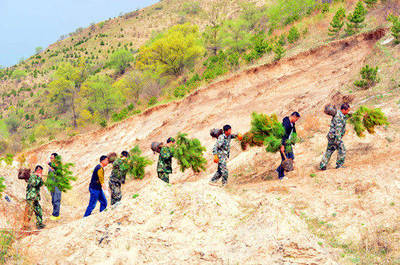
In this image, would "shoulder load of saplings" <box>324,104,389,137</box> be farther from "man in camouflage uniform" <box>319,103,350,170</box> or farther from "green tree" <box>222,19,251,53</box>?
"green tree" <box>222,19,251,53</box>

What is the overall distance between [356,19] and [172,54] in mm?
17705

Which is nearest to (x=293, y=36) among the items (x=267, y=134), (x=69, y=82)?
(x=267, y=134)

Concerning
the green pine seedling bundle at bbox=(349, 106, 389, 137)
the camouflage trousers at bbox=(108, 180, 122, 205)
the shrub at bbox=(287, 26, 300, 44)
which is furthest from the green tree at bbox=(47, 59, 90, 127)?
the green pine seedling bundle at bbox=(349, 106, 389, 137)

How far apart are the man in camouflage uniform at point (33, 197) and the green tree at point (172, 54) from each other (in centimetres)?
2313

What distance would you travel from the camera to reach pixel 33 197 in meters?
6.65

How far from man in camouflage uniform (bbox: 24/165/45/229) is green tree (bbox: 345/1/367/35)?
53.4 feet

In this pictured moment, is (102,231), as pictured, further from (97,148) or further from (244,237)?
(97,148)

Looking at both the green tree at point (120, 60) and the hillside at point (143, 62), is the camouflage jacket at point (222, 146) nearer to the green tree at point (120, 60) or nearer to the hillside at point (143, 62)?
the hillside at point (143, 62)

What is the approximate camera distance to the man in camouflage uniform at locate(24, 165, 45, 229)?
666 centimetres

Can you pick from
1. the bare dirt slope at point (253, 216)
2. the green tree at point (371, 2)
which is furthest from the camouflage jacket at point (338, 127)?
the green tree at point (371, 2)

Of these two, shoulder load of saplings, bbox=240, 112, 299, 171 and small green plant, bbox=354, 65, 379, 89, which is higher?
shoulder load of saplings, bbox=240, 112, 299, 171

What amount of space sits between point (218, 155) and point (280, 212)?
8.29 ft

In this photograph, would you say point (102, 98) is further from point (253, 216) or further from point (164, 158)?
point (253, 216)

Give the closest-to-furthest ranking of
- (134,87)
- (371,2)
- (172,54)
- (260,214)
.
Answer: (260,214), (371,2), (172,54), (134,87)
